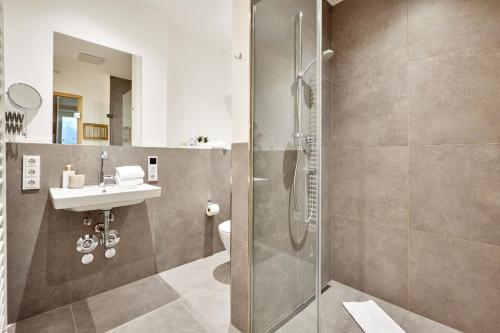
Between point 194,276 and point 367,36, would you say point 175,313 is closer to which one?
point 194,276

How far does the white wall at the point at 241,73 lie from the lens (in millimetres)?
1291

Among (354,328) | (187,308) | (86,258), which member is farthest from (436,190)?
(86,258)

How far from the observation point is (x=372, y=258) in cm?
180

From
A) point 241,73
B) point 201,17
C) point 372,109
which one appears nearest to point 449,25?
point 372,109

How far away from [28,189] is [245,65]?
1.60m

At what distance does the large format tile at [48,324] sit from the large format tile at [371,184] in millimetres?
2087

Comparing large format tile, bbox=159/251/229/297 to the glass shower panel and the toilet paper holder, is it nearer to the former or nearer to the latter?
the toilet paper holder

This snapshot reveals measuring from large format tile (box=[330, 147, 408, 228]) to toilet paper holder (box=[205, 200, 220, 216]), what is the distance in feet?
3.78

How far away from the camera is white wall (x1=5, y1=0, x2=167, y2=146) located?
161 cm

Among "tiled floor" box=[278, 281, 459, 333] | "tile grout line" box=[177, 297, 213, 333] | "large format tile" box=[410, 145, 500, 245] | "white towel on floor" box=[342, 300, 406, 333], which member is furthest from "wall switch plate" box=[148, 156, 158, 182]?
"large format tile" box=[410, 145, 500, 245]

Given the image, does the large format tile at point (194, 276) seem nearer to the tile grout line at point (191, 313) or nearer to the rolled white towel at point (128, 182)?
the tile grout line at point (191, 313)

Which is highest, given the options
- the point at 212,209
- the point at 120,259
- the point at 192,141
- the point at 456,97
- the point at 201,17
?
the point at 201,17

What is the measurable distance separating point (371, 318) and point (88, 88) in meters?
2.74

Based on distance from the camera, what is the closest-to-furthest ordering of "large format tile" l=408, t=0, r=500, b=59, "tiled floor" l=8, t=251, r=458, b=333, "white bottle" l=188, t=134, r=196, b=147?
"large format tile" l=408, t=0, r=500, b=59
"tiled floor" l=8, t=251, r=458, b=333
"white bottle" l=188, t=134, r=196, b=147
